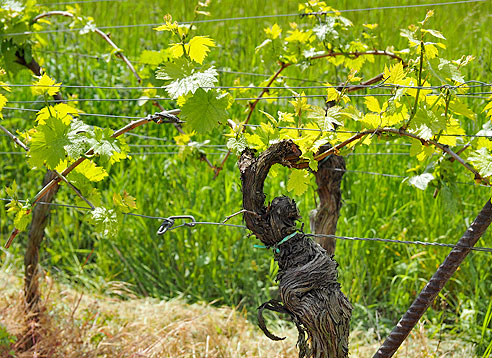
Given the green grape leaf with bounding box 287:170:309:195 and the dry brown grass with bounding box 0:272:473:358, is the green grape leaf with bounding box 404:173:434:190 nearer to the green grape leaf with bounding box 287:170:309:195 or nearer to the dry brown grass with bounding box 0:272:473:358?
the green grape leaf with bounding box 287:170:309:195

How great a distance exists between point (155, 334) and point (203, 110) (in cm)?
155

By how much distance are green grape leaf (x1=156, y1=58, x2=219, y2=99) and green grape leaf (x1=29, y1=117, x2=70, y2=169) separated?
0.34m

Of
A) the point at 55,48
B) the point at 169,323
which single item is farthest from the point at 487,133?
the point at 55,48

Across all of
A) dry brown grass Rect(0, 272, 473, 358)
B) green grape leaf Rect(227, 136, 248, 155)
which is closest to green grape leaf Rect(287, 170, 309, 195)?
green grape leaf Rect(227, 136, 248, 155)

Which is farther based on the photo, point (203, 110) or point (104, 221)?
point (104, 221)

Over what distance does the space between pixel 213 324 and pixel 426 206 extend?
1334 millimetres

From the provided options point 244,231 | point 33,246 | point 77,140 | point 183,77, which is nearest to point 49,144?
point 77,140

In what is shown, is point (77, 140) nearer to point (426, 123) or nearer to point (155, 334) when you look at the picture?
point (426, 123)

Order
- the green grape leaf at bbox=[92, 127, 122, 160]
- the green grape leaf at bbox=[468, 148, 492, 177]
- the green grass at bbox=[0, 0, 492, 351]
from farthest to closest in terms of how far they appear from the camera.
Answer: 1. the green grass at bbox=[0, 0, 492, 351]
2. the green grape leaf at bbox=[92, 127, 122, 160]
3. the green grape leaf at bbox=[468, 148, 492, 177]

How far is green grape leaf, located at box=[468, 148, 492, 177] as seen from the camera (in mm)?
1342

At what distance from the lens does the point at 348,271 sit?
10.3 ft

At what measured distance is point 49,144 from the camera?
5.06 ft

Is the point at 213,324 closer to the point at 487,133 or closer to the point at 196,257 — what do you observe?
the point at 196,257

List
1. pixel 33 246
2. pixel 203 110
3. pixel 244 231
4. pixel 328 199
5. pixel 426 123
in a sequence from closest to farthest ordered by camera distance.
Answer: pixel 426 123 → pixel 203 110 → pixel 328 199 → pixel 33 246 → pixel 244 231
